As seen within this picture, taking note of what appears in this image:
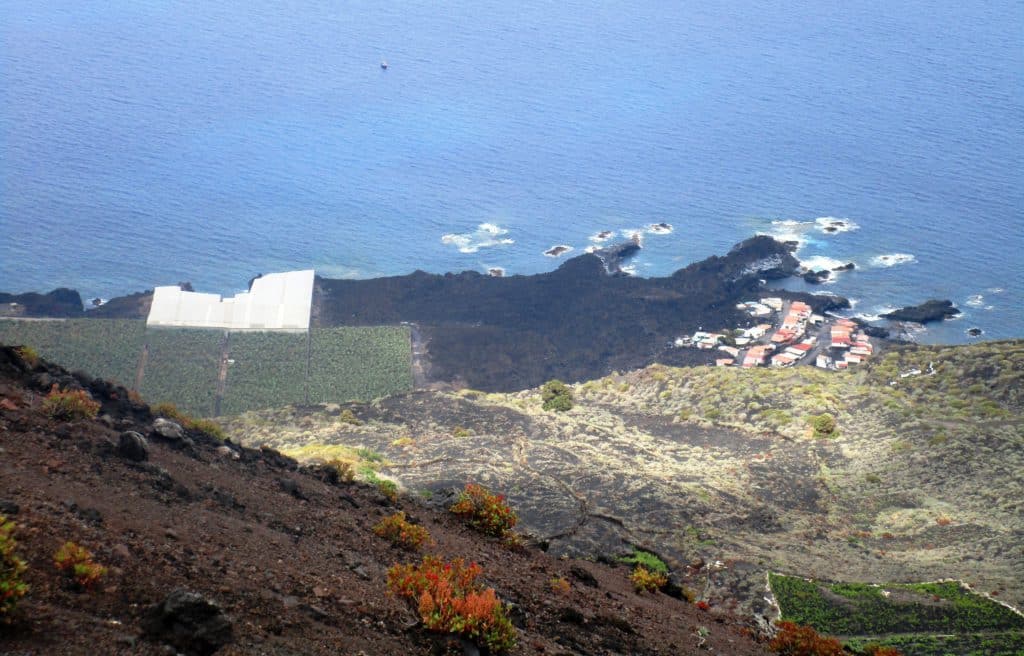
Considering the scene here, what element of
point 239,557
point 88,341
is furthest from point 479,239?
point 239,557

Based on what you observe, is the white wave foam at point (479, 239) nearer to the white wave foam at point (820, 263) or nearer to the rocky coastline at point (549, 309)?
the rocky coastline at point (549, 309)

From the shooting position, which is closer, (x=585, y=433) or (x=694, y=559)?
(x=694, y=559)

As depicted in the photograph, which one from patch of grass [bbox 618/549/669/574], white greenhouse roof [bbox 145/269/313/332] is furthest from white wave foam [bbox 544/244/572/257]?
patch of grass [bbox 618/549/669/574]

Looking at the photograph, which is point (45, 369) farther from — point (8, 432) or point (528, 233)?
point (528, 233)

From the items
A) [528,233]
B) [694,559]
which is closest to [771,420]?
[694,559]

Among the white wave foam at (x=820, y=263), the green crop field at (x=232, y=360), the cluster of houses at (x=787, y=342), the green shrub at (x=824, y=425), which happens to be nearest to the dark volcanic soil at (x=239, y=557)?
the green shrub at (x=824, y=425)

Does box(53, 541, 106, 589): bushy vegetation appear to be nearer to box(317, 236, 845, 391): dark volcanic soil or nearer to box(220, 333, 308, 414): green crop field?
box(220, 333, 308, 414): green crop field
